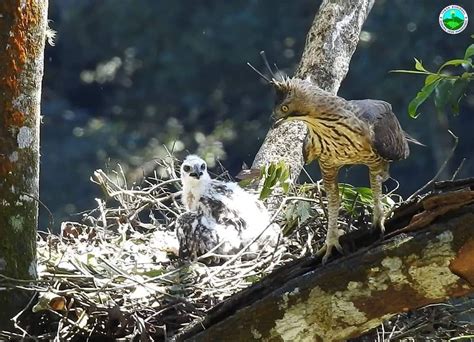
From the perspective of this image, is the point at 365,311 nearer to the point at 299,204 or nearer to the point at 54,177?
the point at 299,204

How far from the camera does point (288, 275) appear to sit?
12.0 ft

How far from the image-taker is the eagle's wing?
13.3 feet

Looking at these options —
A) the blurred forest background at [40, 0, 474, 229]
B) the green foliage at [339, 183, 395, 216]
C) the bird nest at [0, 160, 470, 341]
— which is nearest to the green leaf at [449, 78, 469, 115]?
the bird nest at [0, 160, 470, 341]

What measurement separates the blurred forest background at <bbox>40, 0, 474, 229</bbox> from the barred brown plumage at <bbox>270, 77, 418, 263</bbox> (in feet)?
31.5

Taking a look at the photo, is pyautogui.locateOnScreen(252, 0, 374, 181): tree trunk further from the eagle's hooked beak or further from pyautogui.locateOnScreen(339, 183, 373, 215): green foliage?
pyautogui.locateOnScreen(339, 183, 373, 215): green foliage

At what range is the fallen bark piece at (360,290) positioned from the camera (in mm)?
3316

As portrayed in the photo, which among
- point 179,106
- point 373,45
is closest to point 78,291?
point 373,45

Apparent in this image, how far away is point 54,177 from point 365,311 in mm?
11903

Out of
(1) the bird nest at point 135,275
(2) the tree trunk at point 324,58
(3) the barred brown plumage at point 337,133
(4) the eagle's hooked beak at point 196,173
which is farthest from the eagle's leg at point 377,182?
(2) the tree trunk at point 324,58

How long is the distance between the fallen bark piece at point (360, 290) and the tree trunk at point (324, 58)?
2.41 metres

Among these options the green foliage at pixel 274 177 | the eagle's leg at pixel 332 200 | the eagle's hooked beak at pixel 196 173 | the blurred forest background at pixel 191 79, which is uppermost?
the blurred forest background at pixel 191 79

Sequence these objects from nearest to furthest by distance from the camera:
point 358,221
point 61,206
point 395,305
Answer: point 395,305, point 358,221, point 61,206

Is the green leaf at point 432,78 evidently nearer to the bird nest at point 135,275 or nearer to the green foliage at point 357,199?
the bird nest at point 135,275

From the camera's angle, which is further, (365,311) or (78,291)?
(78,291)
